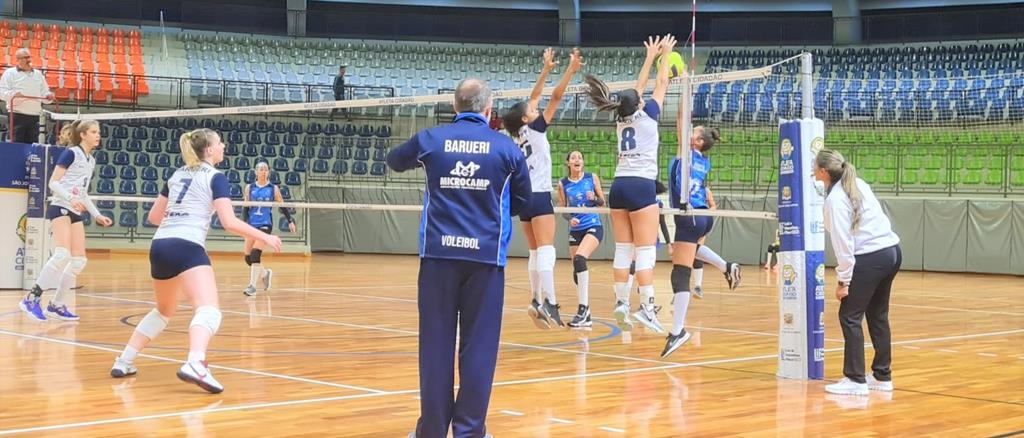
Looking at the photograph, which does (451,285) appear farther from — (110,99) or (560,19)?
(560,19)

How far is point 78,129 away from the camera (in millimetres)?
9609

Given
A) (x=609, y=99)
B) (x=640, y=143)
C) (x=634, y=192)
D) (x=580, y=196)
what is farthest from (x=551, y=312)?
(x=580, y=196)

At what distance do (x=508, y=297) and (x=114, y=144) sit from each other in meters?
14.0

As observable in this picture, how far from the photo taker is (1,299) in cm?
1231

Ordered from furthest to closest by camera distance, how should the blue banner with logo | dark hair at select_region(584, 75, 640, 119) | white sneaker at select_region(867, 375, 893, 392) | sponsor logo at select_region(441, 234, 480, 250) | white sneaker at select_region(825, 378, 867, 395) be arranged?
dark hair at select_region(584, 75, 640, 119), the blue banner with logo, white sneaker at select_region(867, 375, 893, 392), white sneaker at select_region(825, 378, 867, 395), sponsor logo at select_region(441, 234, 480, 250)

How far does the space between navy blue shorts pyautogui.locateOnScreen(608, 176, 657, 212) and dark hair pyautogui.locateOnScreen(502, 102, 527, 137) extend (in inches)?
38.4

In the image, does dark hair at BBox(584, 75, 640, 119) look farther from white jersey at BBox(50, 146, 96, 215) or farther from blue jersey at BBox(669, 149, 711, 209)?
white jersey at BBox(50, 146, 96, 215)

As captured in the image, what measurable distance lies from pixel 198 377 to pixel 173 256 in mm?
771

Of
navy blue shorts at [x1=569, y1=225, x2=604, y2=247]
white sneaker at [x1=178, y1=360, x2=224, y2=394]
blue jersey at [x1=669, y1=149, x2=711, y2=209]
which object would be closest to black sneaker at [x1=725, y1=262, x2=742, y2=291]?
blue jersey at [x1=669, y1=149, x2=711, y2=209]

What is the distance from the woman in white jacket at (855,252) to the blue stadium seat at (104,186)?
20.1 meters

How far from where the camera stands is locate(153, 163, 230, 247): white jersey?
21.2ft

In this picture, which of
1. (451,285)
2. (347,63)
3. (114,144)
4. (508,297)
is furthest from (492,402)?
(347,63)

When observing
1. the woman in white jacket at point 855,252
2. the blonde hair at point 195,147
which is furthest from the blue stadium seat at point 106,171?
the woman in white jacket at point 855,252

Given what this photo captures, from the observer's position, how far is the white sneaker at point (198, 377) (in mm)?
6074
